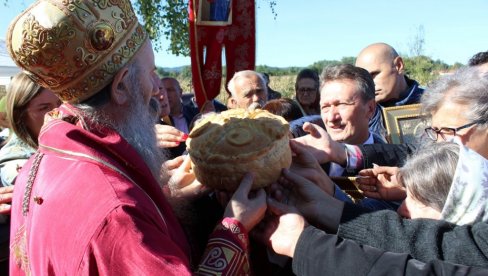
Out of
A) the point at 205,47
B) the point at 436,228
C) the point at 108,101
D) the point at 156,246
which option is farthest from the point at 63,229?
the point at 205,47

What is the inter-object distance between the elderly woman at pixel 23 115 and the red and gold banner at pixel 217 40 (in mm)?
2192

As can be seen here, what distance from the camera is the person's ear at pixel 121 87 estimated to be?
1.75 m

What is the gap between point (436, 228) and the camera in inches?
59.8

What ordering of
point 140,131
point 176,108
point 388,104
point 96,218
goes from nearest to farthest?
point 96,218 < point 140,131 < point 388,104 < point 176,108

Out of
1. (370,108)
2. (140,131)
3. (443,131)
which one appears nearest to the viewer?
(140,131)

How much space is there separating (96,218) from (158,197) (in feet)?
0.96

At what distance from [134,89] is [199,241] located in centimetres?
72

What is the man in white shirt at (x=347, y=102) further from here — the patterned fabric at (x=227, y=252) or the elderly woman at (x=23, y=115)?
the elderly woman at (x=23, y=115)

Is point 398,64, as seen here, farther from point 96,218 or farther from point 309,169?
point 96,218

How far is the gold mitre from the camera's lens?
5.30 feet

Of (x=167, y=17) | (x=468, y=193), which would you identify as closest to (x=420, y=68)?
(x=167, y=17)

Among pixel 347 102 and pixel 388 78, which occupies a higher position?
pixel 347 102

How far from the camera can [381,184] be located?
236 centimetres

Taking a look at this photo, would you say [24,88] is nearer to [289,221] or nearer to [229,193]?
[229,193]
